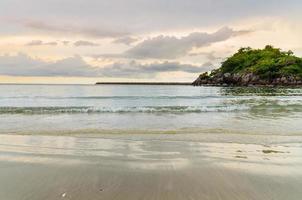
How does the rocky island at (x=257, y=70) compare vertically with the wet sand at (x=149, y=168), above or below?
above

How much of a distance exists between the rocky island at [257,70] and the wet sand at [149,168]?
297 feet

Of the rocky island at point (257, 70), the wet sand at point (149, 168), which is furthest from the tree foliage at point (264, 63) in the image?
the wet sand at point (149, 168)

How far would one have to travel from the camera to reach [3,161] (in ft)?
22.3

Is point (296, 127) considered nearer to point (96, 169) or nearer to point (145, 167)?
point (145, 167)

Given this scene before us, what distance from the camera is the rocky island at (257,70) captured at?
309 ft

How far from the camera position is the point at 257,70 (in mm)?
103062

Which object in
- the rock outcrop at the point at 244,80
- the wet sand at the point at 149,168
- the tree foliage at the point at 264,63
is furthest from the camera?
the tree foliage at the point at 264,63

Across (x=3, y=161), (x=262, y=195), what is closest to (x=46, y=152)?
(x=3, y=161)

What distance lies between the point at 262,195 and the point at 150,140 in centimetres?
538

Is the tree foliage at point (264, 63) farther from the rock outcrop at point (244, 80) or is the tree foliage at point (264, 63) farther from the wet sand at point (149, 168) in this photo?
the wet sand at point (149, 168)

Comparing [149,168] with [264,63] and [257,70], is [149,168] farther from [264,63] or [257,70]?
[264,63]

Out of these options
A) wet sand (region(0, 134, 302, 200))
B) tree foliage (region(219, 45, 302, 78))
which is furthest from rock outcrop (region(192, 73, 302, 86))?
wet sand (region(0, 134, 302, 200))

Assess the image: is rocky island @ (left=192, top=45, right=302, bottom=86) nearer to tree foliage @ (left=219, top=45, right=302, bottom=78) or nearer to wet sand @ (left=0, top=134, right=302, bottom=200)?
tree foliage @ (left=219, top=45, right=302, bottom=78)

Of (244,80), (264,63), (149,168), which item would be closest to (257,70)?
(264,63)
